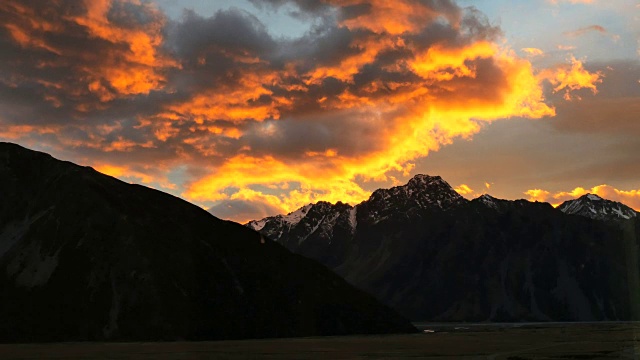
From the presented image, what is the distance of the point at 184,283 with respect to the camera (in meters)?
197

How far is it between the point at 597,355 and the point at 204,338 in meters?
99.0

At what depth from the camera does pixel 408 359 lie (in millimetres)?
100688

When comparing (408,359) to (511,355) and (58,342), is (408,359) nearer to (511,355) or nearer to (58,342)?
(511,355)

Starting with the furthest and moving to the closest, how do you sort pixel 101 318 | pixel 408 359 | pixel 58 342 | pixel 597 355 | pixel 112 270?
pixel 112 270
pixel 101 318
pixel 58 342
pixel 597 355
pixel 408 359

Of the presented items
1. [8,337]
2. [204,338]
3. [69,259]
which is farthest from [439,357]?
[69,259]

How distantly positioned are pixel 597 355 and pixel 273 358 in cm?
4543

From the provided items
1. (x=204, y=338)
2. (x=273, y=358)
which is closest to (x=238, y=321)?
(x=204, y=338)

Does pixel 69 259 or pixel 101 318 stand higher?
pixel 69 259

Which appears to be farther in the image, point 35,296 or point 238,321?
point 238,321

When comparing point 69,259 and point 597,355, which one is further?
point 69,259

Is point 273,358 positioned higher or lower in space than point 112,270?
lower

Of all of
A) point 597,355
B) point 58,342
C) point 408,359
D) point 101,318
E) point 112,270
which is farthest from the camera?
point 112,270

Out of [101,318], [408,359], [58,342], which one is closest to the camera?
[408,359]

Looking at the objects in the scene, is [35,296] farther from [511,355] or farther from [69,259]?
[511,355]
